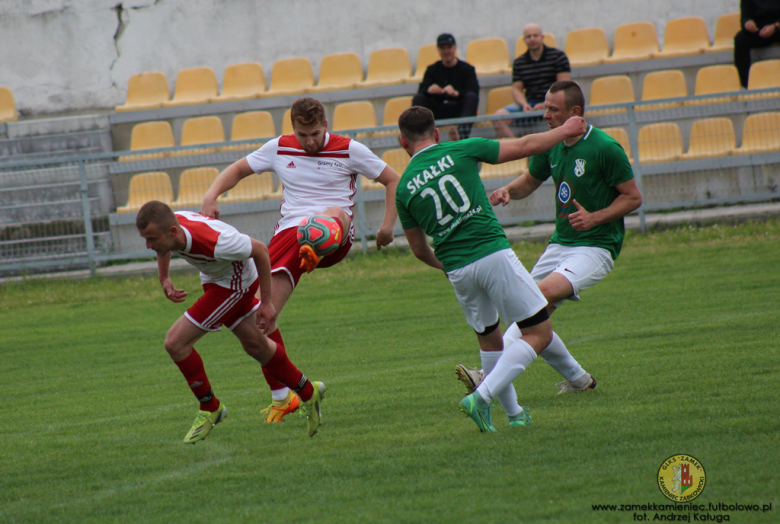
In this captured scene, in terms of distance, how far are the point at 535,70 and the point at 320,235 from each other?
8547 mm

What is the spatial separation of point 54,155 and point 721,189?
12147mm

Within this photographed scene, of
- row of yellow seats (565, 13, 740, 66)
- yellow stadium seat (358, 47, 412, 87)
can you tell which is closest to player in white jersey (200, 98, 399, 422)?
yellow stadium seat (358, 47, 412, 87)

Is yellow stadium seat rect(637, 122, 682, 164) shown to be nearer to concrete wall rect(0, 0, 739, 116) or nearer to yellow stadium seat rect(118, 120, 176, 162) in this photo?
concrete wall rect(0, 0, 739, 116)

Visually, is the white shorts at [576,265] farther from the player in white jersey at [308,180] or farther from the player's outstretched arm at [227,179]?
the player's outstretched arm at [227,179]

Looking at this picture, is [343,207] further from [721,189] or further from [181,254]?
[721,189]

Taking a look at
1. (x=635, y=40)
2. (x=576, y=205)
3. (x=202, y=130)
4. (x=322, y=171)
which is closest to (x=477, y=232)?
(x=576, y=205)

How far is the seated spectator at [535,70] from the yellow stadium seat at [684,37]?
3282 mm

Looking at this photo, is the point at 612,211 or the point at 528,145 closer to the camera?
the point at 528,145

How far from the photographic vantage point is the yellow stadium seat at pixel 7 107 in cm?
1708

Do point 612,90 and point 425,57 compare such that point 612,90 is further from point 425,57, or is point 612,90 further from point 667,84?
point 425,57

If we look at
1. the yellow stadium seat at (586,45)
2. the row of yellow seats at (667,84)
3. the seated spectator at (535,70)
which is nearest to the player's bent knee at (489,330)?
the seated spectator at (535,70)

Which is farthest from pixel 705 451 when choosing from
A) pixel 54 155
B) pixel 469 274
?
pixel 54 155

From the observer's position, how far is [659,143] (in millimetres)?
12234

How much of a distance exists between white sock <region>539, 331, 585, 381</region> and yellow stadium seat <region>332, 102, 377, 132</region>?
980cm
